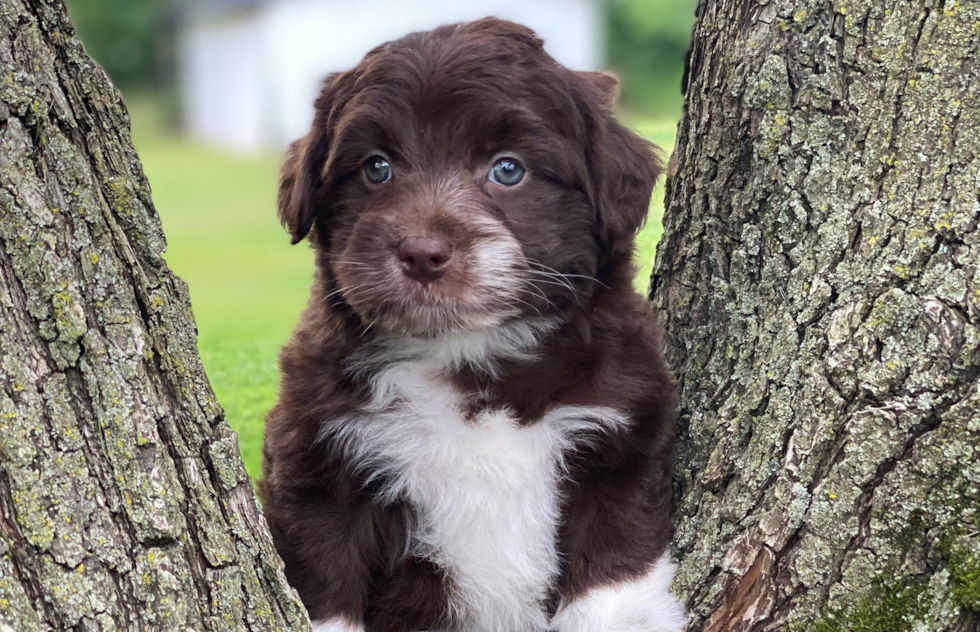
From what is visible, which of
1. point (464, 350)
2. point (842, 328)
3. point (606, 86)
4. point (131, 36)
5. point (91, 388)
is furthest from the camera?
point (131, 36)

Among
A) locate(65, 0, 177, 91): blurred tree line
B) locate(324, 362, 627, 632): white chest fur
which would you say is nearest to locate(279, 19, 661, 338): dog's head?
locate(324, 362, 627, 632): white chest fur

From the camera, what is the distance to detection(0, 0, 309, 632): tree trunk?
2.03 m

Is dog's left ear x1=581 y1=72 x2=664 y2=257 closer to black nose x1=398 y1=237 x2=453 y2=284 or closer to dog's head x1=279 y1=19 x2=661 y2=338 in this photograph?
dog's head x1=279 y1=19 x2=661 y2=338

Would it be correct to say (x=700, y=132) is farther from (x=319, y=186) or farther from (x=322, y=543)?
(x=322, y=543)

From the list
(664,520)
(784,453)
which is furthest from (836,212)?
(664,520)

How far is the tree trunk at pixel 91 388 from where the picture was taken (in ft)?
6.67

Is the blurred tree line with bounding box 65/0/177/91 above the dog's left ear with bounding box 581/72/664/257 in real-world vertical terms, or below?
below

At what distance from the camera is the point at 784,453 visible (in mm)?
2533

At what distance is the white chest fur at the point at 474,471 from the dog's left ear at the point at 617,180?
0.54 m

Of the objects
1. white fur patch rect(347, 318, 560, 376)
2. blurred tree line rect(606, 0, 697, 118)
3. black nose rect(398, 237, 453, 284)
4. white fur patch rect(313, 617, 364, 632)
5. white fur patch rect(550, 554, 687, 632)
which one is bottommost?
blurred tree line rect(606, 0, 697, 118)

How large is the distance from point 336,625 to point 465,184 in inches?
51.6

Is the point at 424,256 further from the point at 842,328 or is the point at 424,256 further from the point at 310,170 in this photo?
the point at 842,328

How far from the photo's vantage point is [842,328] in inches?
Result: 96.2

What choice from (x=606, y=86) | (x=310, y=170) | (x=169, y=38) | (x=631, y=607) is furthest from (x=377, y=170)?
(x=169, y=38)
